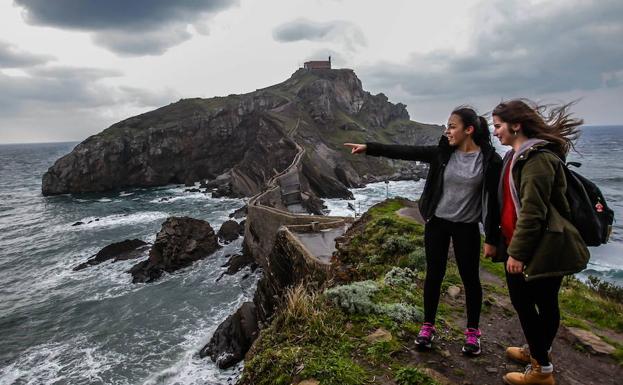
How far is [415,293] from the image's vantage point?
22.5 feet

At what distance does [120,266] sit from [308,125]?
73.8m

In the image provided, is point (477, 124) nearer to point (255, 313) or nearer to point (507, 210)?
point (507, 210)

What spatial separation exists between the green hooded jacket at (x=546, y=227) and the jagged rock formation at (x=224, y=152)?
56570 millimetres

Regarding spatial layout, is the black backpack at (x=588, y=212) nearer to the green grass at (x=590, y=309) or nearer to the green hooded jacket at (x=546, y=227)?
the green hooded jacket at (x=546, y=227)

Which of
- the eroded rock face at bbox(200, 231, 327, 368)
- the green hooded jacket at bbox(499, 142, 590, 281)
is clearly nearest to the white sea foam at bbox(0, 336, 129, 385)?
the eroded rock face at bbox(200, 231, 327, 368)

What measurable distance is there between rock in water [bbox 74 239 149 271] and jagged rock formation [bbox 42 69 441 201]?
88.9 feet

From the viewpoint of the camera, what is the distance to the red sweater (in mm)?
3896

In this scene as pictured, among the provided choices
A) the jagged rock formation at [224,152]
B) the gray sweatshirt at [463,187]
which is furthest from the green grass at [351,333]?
the jagged rock formation at [224,152]

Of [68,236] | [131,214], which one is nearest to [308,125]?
[131,214]

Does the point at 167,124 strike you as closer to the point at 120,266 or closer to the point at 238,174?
the point at 238,174

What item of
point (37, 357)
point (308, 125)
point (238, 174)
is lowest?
point (37, 357)

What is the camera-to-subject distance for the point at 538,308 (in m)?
3.90

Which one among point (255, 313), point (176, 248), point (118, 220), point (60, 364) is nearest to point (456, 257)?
point (255, 313)

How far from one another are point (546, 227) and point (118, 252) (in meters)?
38.9
